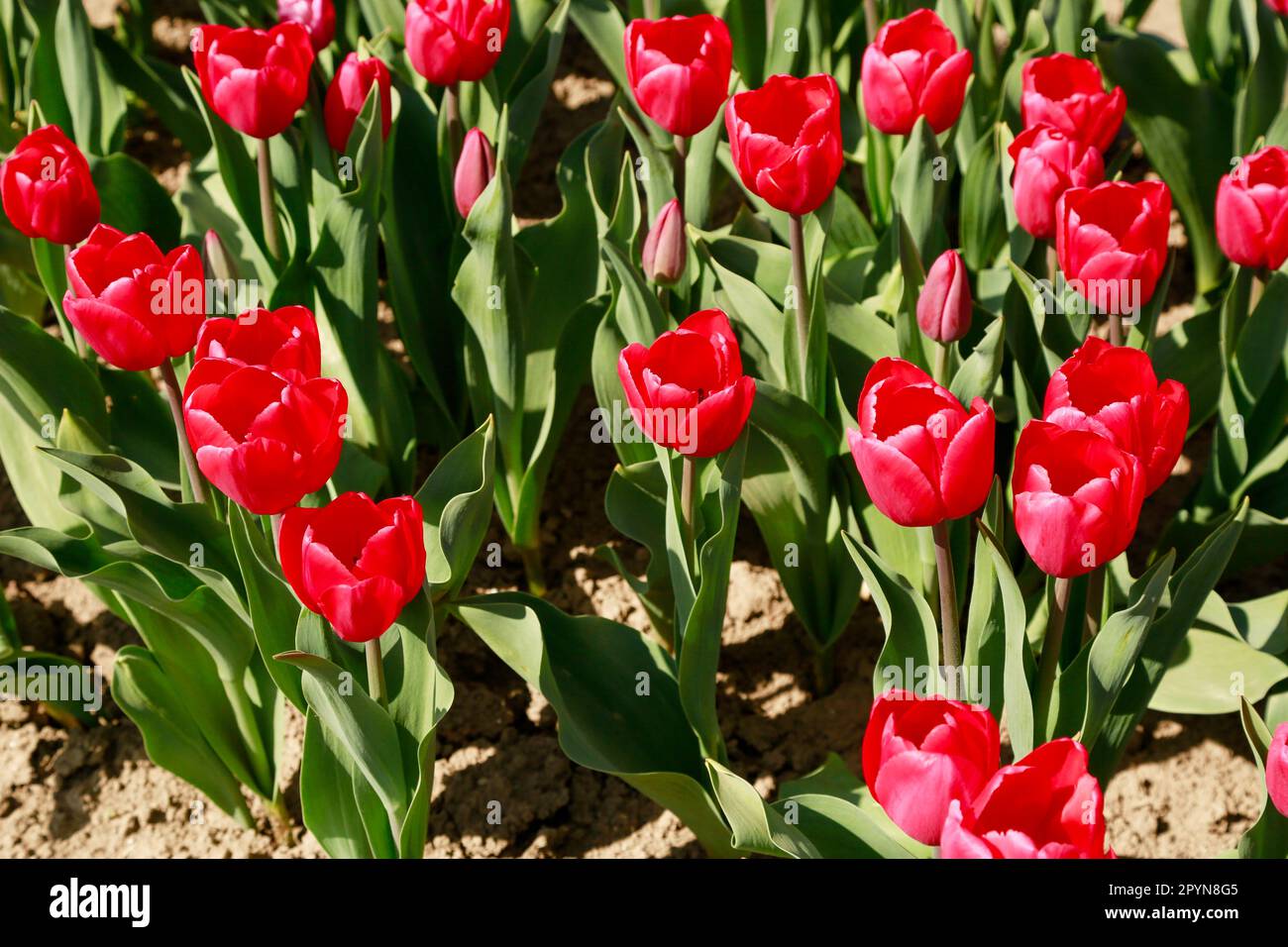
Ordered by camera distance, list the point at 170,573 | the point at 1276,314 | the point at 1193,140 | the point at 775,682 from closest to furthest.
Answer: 1. the point at 170,573
2. the point at 1276,314
3. the point at 775,682
4. the point at 1193,140

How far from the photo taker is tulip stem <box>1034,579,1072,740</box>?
1.62m

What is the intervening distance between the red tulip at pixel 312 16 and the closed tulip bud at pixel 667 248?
74 centimetres

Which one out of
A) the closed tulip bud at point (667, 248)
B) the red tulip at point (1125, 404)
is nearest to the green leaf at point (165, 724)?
the closed tulip bud at point (667, 248)

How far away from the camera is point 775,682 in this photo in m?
2.35

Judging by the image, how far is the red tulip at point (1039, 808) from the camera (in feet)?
3.95

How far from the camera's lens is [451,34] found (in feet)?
6.97

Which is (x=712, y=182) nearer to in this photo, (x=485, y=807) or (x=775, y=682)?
(x=775, y=682)

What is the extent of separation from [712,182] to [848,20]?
674 millimetres

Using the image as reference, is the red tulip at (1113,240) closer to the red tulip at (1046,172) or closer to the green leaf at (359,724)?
the red tulip at (1046,172)

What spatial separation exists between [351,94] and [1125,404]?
4.25ft

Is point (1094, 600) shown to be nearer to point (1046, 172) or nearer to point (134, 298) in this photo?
point (1046, 172)

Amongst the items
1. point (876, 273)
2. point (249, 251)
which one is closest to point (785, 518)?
point (876, 273)

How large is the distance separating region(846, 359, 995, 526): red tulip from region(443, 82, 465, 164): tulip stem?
1094 millimetres

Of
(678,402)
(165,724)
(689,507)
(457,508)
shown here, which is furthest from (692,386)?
(165,724)
